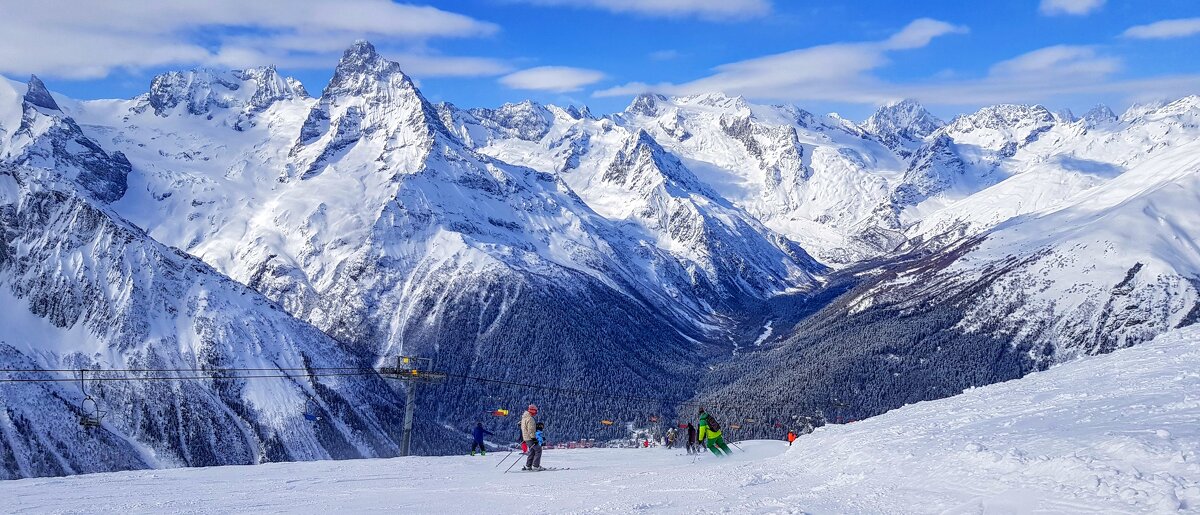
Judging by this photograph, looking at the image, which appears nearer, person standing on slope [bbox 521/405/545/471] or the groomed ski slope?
the groomed ski slope

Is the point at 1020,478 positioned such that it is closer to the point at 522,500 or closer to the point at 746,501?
the point at 746,501

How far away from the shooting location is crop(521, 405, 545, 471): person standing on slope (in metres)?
44.0

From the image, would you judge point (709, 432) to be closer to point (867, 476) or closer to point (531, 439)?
point (531, 439)

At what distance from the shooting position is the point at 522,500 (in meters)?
33.2

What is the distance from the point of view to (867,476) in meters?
31.8

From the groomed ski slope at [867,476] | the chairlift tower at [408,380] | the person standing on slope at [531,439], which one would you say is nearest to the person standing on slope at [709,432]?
the groomed ski slope at [867,476]

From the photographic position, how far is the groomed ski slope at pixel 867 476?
83.0 ft

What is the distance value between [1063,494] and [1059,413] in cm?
1488

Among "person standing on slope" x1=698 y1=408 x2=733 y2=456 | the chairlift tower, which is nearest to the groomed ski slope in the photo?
"person standing on slope" x1=698 y1=408 x2=733 y2=456

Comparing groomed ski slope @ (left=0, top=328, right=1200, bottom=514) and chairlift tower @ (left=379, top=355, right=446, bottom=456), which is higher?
chairlift tower @ (left=379, top=355, right=446, bottom=456)

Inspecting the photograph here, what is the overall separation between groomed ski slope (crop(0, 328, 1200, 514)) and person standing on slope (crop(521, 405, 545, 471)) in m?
1.49

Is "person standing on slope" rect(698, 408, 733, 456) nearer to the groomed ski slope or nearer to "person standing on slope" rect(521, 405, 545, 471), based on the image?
the groomed ski slope

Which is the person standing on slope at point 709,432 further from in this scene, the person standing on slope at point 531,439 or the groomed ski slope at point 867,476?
the person standing on slope at point 531,439

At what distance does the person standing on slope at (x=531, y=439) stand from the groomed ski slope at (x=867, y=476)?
149 centimetres
